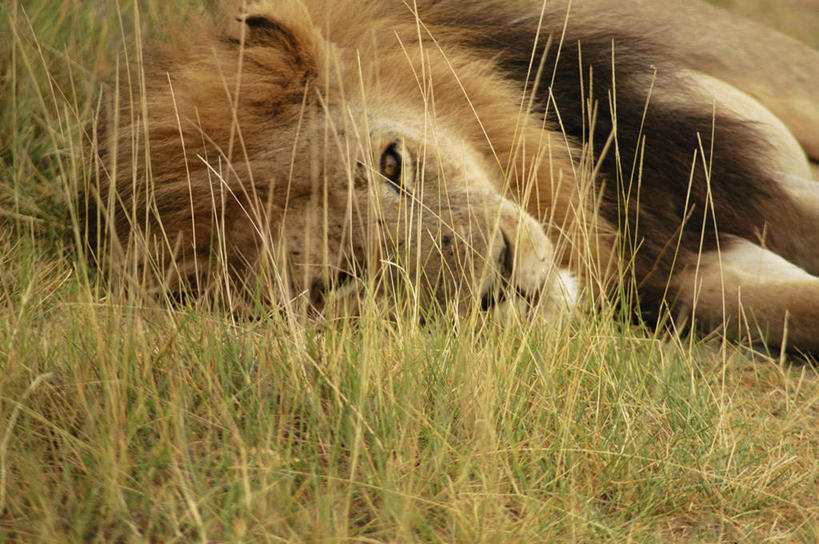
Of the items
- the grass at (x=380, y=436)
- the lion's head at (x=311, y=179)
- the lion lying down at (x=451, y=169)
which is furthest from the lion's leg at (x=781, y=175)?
the lion's head at (x=311, y=179)

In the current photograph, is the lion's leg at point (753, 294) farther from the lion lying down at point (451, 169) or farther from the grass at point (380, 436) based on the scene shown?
the grass at point (380, 436)

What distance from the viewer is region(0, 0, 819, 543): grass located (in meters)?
1.52

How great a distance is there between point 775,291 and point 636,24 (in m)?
1.47

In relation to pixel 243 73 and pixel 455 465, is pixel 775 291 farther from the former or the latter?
pixel 243 73

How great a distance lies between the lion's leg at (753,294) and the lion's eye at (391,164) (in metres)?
0.96

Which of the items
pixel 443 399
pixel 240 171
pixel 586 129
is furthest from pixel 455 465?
pixel 586 129

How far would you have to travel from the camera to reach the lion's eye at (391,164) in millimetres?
2451

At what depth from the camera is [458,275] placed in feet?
7.63

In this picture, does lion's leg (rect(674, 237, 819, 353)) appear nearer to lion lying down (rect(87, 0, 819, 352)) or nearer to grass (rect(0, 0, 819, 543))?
lion lying down (rect(87, 0, 819, 352))

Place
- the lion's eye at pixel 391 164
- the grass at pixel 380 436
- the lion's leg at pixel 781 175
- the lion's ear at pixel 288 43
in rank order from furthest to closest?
the lion's leg at pixel 781 175
the lion's ear at pixel 288 43
the lion's eye at pixel 391 164
the grass at pixel 380 436

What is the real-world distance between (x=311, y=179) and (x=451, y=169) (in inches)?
15.7

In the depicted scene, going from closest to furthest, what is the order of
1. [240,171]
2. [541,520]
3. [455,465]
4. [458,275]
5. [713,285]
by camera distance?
[541,520]
[455,465]
[458,275]
[240,171]
[713,285]

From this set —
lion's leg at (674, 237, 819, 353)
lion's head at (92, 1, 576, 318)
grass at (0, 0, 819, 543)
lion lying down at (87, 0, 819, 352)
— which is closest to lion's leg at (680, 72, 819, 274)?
lion lying down at (87, 0, 819, 352)

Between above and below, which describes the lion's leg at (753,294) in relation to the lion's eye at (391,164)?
below
